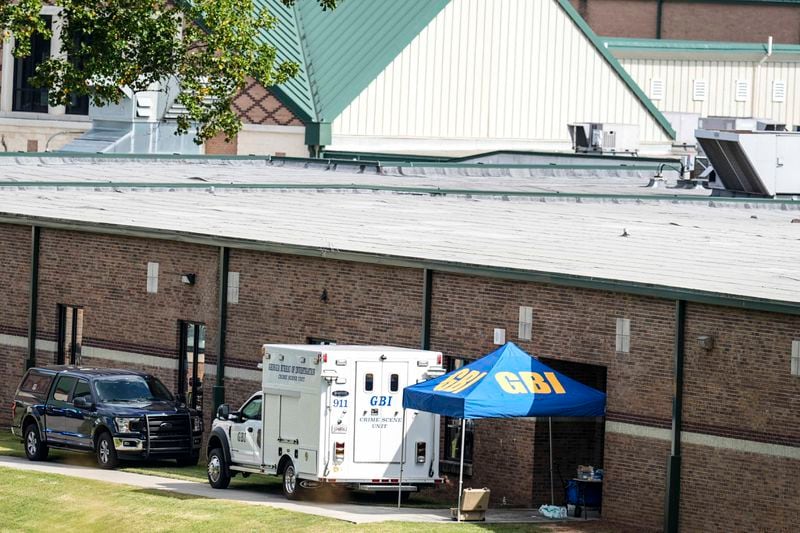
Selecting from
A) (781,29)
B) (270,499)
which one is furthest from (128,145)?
(781,29)

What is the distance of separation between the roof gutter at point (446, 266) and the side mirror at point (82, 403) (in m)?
3.91

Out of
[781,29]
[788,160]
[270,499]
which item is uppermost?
[781,29]

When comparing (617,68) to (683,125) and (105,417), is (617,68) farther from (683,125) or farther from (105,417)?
(105,417)

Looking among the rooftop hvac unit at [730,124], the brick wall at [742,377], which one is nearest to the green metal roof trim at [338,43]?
the rooftop hvac unit at [730,124]

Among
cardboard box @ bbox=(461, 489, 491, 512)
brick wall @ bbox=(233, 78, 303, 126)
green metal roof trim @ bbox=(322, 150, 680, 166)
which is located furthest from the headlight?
brick wall @ bbox=(233, 78, 303, 126)

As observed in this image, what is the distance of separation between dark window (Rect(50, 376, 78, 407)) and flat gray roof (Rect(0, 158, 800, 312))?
3.67m

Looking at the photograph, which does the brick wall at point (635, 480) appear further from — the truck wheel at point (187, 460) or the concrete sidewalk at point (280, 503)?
the truck wheel at point (187, 460)

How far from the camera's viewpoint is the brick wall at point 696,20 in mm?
95062

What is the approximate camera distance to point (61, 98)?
50.2 m

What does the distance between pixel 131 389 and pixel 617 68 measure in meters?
42.9

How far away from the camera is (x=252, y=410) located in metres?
32.1

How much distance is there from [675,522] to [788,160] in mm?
21297

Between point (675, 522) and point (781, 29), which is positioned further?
point (781, 29)

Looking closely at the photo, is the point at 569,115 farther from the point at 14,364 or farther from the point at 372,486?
the point at 372,486
